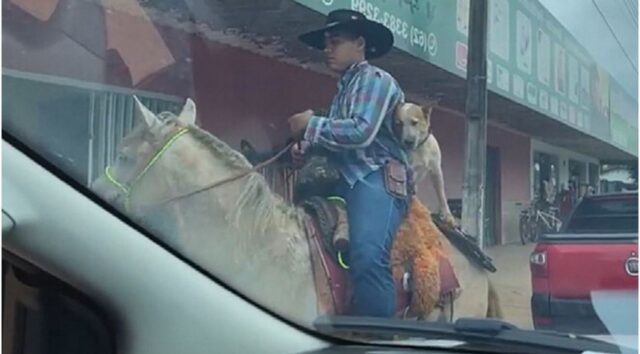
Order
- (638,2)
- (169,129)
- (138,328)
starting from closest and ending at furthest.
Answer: (638,2) < (138,328) < (169,129)

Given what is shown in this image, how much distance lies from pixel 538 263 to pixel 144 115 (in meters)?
0.90

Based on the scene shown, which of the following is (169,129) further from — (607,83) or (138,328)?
(607,83)

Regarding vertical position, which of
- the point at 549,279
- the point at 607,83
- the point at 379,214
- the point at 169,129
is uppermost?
the point at 607,83

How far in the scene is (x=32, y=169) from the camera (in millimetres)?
1791

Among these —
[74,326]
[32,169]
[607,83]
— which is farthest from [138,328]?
[607,83]

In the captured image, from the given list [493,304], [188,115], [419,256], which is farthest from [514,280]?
[188,115]

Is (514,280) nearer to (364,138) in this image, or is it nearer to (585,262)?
(585,262)

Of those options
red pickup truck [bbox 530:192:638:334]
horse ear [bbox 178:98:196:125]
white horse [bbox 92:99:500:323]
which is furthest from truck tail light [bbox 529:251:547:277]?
horse ear [bbox 178:98:196:125]

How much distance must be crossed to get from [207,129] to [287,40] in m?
0.27

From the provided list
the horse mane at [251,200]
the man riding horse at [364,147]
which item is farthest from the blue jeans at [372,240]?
the horse mane at [251,200]

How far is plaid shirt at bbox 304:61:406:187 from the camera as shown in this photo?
204cm

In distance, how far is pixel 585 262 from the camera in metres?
1.95

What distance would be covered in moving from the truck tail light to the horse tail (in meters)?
0.09

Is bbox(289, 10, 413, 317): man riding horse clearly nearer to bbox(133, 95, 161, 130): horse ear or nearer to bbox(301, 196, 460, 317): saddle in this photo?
bbox(301, 196, 460, 317): saddle
